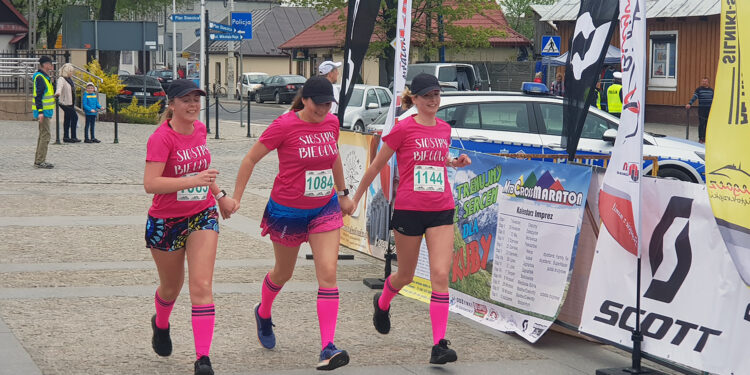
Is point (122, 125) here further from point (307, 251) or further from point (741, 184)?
point (741, 184)

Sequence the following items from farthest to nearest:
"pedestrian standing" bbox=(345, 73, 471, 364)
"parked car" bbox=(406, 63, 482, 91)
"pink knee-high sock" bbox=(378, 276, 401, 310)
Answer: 1. "parked car" bbox=(406, 63, 482, 91)
2. "pink knee-high sock" bbox=(378, 276, 401, 310)
3. "pedestrian standing" bbox=(345, 73, 471, 364)

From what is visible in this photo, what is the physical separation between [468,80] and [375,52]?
22.5 ft

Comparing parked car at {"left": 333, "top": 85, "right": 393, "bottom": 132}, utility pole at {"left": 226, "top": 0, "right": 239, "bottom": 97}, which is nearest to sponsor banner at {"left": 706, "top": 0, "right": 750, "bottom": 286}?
parked car at {"left": 333, "top": 85, "right": 393, "bottom": 132}

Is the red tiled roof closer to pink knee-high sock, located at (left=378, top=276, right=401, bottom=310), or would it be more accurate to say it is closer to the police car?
the police car

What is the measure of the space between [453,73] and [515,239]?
27.0m

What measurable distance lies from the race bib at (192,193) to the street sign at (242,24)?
81.4ft

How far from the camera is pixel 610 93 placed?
24.4 meters

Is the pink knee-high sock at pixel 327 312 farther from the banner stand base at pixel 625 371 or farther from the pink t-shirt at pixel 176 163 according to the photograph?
the banner stand base at pixel 625 371

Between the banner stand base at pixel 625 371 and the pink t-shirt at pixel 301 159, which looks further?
Answer: the pink t-shirt at pixel 301 159

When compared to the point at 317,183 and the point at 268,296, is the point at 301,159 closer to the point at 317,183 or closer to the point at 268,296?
the point at 317,183

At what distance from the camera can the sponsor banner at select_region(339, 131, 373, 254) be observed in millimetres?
9977

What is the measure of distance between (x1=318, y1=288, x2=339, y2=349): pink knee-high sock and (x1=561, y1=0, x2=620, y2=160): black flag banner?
237cm

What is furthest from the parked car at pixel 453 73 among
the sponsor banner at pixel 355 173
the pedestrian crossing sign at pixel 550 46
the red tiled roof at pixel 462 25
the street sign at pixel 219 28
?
the sponsor banner at pixel 355 173

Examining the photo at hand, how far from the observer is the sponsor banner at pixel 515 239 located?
7.03 meters
